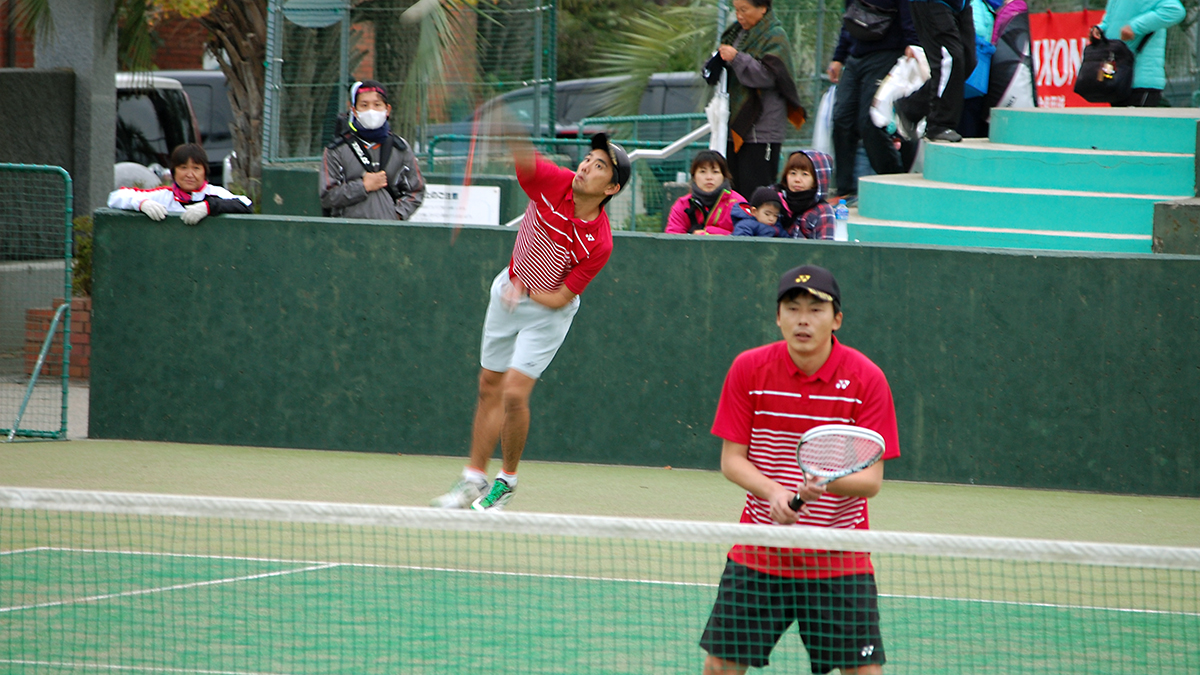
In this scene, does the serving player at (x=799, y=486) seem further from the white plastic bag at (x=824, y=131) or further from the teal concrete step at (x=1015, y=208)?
the white plastic bag at (x=824, y=131)

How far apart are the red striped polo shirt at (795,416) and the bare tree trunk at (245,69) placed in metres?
11.6

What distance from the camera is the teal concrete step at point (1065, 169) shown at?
11.4 metres

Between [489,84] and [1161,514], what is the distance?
4.51 meters

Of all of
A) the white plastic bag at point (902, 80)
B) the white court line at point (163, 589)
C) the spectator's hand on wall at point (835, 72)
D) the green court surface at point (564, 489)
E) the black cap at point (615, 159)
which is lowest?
the green court surface at point (564, 489)

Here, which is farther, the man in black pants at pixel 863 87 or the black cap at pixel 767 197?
the man in black pants at pixel 863 87

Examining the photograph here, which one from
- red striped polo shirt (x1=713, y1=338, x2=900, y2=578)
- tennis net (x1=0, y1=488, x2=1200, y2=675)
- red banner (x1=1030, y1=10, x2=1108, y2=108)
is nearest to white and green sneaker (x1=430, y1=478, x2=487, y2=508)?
tennis net (x1=0, y1=488, x2=1200, y2=675)

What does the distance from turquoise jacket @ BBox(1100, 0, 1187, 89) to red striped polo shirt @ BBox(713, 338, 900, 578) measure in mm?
8868

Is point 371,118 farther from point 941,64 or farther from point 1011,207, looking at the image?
point 1011,207

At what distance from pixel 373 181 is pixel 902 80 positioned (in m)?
4.06

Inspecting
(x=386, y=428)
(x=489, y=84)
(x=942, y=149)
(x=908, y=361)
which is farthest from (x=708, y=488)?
(x=942, y=149)

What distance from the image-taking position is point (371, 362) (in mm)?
9516

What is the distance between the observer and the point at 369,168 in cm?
996

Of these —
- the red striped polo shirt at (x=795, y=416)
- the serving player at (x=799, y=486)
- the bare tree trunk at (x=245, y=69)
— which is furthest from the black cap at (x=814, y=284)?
the bare tree trunk at (x=245, y=69)

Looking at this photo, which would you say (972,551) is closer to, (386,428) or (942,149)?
(386,428)
